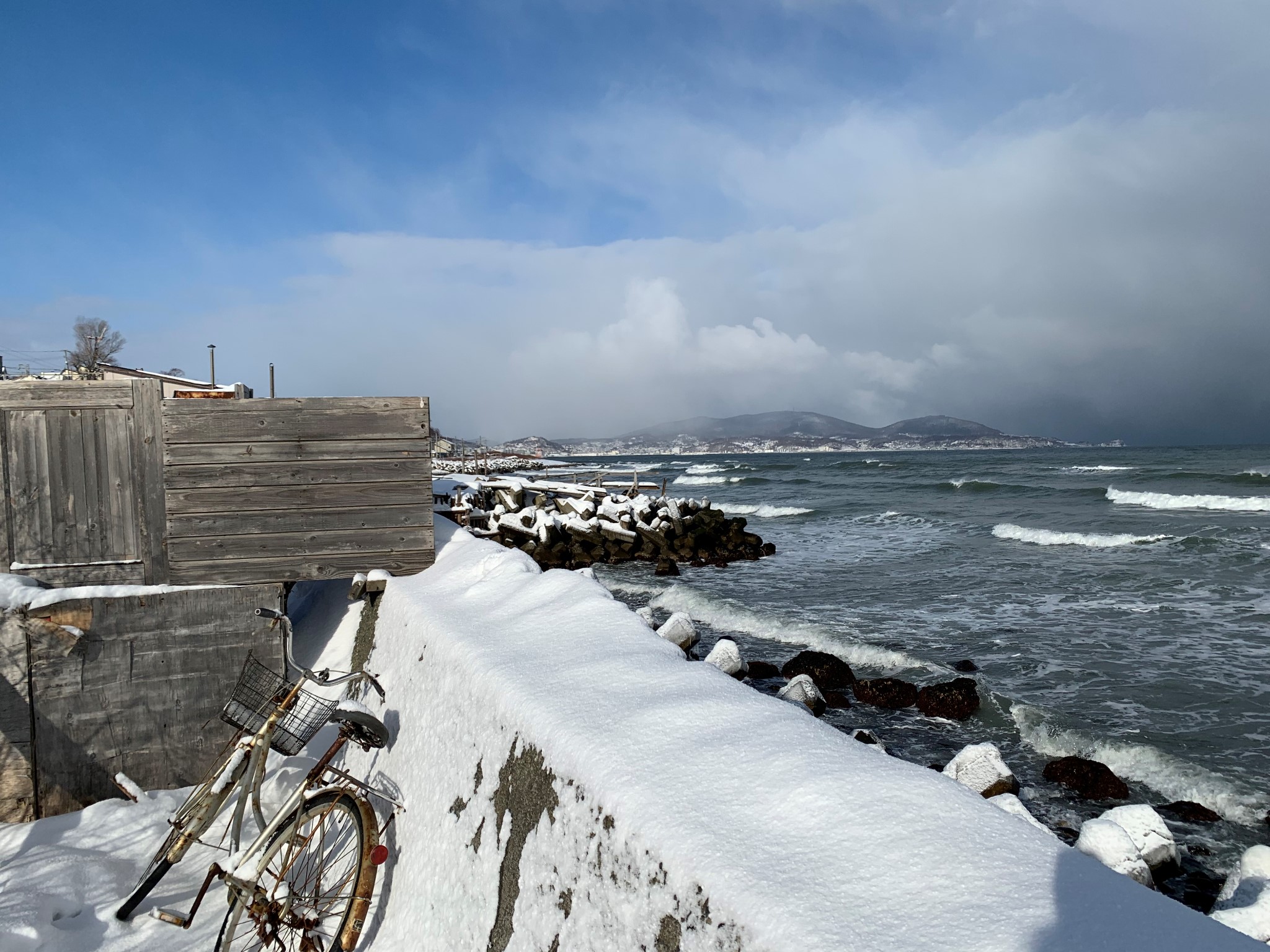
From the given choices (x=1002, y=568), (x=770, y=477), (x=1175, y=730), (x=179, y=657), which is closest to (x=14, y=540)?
(x=179, y=657)

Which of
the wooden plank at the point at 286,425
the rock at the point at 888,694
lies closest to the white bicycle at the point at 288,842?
the wooden plank at the point at 286,425

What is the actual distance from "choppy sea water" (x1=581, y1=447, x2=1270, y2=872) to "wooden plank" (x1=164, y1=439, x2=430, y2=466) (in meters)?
A: 4.55

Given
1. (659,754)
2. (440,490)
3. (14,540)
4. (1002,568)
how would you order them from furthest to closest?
(440,490) < (1002,568) < (14,540) < (659,754)

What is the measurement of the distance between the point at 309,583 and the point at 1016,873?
9.77 meters

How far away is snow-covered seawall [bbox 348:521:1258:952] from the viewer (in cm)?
191

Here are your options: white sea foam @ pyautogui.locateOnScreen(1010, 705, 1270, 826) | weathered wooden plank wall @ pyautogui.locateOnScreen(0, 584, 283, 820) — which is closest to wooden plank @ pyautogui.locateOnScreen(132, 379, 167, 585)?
weathered wooden plank wall @ pyautogui.locateOnScreen(0, 584, 283, 820)

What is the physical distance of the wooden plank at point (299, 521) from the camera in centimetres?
671

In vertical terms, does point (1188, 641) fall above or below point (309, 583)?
below

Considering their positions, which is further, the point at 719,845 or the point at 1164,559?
the point at 1164,559

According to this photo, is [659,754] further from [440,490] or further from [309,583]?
[440,490]

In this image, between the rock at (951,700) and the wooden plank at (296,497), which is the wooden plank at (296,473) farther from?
the rock at (951,700)

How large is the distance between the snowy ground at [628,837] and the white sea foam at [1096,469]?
55.0m

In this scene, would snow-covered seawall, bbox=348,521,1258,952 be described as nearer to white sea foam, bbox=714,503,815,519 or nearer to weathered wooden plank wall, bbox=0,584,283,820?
weathered wooden plank wall, bbox=0,584,283,820

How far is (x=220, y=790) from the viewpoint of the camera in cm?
403
